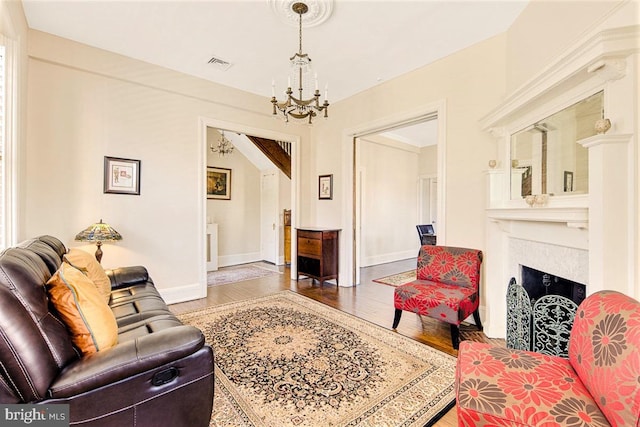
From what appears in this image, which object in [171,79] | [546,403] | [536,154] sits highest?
[171,79]

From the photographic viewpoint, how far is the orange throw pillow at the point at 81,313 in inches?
50.2

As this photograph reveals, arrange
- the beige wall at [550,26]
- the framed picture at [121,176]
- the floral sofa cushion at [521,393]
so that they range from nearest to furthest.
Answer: the floral sofa cushion at [521,393] → the beige wall at [550,26] → the framed picture at [121,176]

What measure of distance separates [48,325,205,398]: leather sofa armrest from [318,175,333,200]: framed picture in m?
3.63

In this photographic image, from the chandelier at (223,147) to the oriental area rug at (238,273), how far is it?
8.18 feet

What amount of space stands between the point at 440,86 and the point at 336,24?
1424mm

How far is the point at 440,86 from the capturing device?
3320 millimetres

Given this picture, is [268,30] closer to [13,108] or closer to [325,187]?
[13,108]

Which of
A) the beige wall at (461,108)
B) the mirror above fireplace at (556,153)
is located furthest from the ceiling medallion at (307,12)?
the mirror above fireplace at (556,153)

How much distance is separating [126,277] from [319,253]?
255 cm

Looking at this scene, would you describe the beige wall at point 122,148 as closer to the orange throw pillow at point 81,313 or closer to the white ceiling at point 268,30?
the white ceiling at point 268,30

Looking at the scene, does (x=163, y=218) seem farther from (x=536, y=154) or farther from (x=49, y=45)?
(x=536, y=154)

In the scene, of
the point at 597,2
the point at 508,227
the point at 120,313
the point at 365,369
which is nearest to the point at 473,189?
the point at 508,227

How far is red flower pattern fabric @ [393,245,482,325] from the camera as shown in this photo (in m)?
2.47

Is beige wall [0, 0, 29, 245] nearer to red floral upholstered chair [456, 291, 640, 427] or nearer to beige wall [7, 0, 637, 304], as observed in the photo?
beige wall [7, 0, 637, 304]
